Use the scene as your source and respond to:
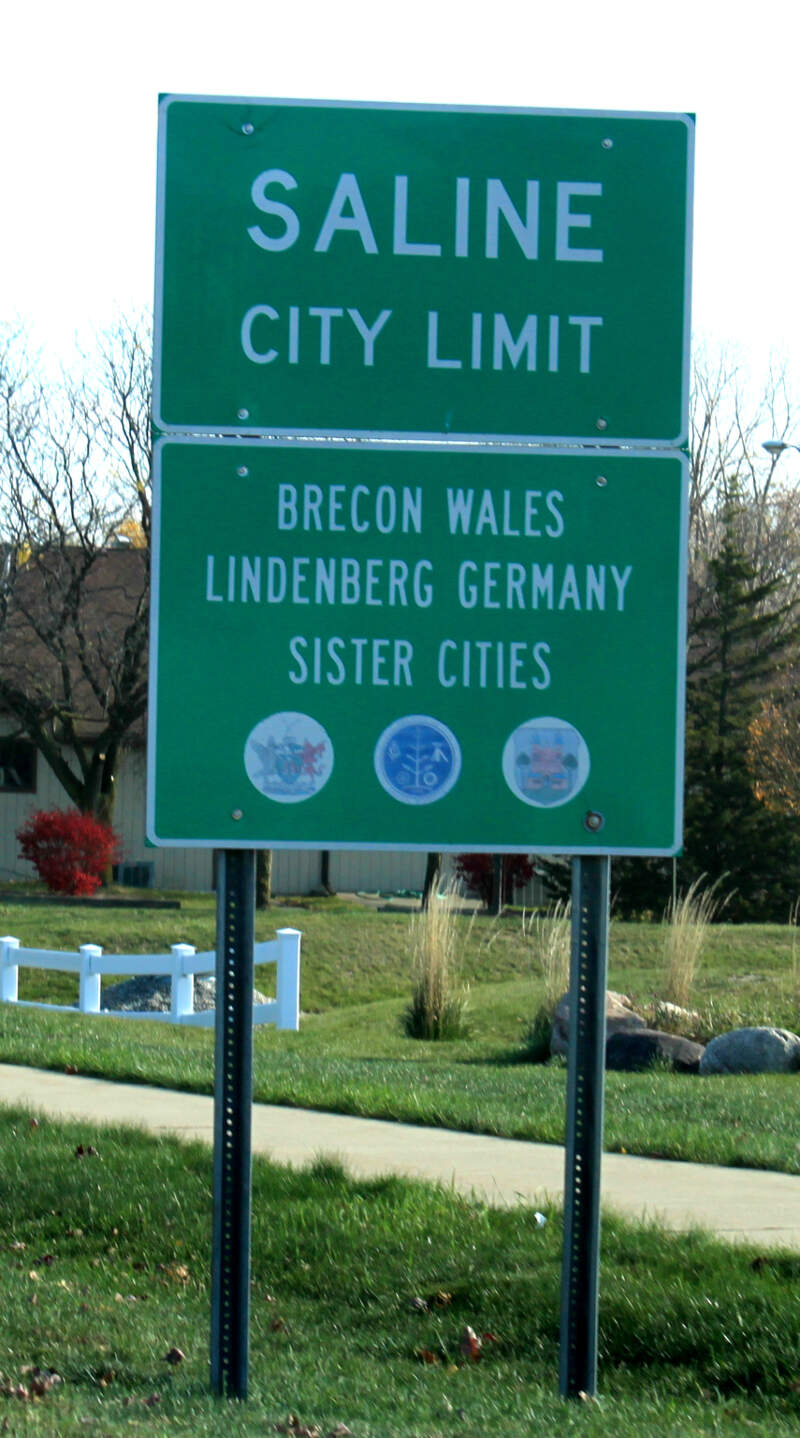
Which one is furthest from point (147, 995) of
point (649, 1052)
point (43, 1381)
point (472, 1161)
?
point (43, 1381)

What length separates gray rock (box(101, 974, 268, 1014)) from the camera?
67.6ft

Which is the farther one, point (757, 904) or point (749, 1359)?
point (757, 904)

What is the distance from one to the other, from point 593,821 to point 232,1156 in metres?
1.38

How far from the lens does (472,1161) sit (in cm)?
797

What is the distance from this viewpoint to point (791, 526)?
48.5 metres

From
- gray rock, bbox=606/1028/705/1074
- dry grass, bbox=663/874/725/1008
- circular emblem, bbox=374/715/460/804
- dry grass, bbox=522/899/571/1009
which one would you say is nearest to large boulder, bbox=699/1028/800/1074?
gray rock, bbox=606/1028/705/1074

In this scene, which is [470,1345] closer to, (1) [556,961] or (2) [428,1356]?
(2) [428,1356]

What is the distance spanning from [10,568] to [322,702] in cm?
3289

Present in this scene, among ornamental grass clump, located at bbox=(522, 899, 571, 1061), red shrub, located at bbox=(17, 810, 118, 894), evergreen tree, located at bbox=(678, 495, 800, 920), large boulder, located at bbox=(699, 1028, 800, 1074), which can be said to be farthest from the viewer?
evergreen tree, located at bbox=(678, 495, 800, 920)

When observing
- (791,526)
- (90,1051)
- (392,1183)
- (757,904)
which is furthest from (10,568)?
(392,1183)

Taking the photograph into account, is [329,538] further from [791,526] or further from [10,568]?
[791,526]

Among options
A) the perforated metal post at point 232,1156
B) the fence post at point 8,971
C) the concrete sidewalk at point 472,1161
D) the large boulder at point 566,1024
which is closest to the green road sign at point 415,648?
the perforated metal post at point 232,1156

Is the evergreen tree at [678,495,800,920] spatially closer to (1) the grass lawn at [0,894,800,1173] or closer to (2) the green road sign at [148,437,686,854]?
(1) the grass lawn at [0,894,800,1173]

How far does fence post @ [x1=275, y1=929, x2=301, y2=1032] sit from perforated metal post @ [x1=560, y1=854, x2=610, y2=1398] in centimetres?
1190
